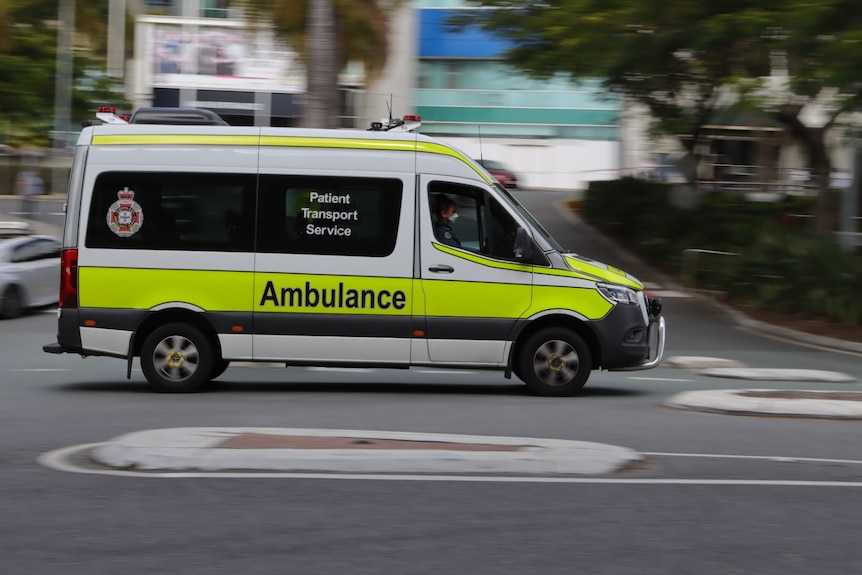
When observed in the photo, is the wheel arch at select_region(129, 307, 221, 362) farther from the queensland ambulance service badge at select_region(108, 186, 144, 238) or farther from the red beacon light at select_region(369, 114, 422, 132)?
the red beacon light at select_region(369, 114, 422, 132)

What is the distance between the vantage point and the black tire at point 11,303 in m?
19.7

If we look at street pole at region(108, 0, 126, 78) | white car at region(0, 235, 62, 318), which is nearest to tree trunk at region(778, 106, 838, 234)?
A: white car at region(0, 235, 62, 318)

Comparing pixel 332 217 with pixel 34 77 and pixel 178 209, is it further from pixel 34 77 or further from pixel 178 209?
pixel 34 77

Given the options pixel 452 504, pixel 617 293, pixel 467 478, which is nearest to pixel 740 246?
pixel 617 293

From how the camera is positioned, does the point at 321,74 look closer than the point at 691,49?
Yes

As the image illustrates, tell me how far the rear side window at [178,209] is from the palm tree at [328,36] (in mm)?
4247

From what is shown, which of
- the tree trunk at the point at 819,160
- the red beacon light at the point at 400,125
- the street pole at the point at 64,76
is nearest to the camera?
the red beacon light at the point at 400,125

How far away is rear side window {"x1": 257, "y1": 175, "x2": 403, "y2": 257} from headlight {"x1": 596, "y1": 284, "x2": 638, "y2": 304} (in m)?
2.06

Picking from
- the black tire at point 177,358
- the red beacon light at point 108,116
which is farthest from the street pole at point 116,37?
the black tire at point 177,358

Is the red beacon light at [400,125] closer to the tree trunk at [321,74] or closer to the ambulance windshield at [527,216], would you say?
the ambulance windshield at [527,216]

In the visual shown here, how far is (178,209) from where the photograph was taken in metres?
11.2

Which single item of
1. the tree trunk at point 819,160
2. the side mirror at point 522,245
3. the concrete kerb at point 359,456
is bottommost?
the concrete kerb at point 359,456

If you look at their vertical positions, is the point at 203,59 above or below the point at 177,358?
above

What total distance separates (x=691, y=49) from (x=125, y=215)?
14119 millimetres
